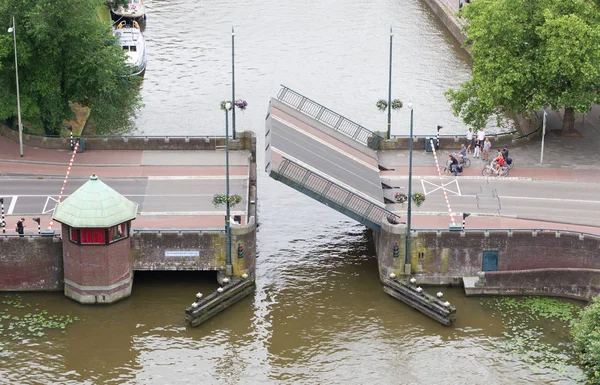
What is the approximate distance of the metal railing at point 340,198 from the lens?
7650cm

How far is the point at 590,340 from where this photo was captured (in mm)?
67625

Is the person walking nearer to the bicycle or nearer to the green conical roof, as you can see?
the bicycle

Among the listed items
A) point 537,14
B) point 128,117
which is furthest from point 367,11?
point 537,14

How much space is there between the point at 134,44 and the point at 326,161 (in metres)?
42.7

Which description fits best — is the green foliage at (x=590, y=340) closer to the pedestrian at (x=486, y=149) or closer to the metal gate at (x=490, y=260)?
the metal gate at (x=490, y=260)

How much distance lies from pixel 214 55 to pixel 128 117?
20464 mm

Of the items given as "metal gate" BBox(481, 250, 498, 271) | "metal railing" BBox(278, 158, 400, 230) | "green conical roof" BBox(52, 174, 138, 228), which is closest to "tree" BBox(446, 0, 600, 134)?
"metal gate" BBox(481, 250, 498, 271)

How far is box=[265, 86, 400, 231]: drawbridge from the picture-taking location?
76.6m

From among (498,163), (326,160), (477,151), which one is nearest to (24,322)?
(326,160)

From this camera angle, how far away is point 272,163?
7588 centimetres

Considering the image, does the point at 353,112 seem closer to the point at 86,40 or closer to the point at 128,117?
the point at 128,117

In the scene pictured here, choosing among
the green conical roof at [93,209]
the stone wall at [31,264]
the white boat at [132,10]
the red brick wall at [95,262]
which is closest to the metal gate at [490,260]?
the green conical roof at [93,209]

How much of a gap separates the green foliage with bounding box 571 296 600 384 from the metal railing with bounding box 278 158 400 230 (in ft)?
42.0

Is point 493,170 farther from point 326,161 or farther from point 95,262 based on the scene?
point 95,262
